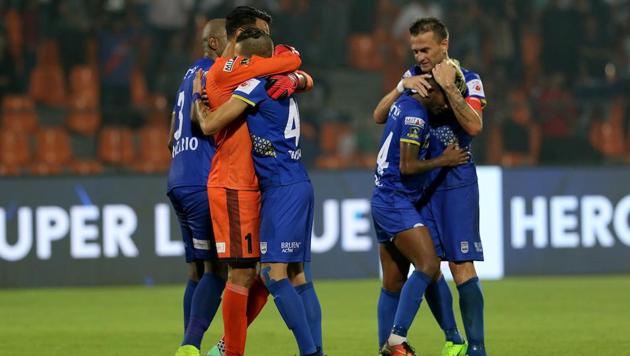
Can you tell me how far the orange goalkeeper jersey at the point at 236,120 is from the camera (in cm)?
655

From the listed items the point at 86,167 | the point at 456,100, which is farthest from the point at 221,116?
the point at 86,167

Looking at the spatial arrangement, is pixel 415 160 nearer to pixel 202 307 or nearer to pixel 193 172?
pixel 193 172

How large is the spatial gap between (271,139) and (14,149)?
773 centimetres

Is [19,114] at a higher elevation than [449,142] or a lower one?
higher

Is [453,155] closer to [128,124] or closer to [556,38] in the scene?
[128,124]

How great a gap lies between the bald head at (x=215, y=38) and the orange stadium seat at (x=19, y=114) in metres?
6.96

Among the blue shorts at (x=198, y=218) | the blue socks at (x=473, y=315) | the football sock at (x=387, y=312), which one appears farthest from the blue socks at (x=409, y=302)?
the blue shorts at (x=198, y=218)

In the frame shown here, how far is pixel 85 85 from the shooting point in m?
14.4

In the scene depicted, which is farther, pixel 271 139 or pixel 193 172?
pixel 193 172

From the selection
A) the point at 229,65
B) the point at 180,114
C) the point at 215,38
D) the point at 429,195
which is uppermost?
the point at 215,38

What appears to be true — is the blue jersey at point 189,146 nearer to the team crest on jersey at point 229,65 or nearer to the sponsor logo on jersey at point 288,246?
the team crest on jersey at point 229,65

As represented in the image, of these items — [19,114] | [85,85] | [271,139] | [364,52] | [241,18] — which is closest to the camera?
[271,139]

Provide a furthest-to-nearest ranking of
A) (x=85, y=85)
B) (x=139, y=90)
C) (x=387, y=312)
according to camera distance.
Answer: (x=85, y=85)
(x=139, y=90)
(x=387, y=312)

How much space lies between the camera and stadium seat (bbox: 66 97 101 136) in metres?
13.7
